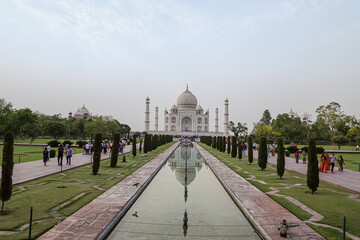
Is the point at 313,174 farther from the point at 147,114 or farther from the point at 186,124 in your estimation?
the point at 186,124

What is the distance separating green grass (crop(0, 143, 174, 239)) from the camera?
4434 mm

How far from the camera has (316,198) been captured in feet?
21.5

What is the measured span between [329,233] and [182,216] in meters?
2.64

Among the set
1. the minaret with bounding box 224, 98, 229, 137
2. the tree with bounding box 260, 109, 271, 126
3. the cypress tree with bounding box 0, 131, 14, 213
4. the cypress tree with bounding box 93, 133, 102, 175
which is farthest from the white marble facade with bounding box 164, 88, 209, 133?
the cypress tree with bounding box 0, 131, 14, 213

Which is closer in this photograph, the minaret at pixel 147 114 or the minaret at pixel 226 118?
the minaret at pixel 226 118

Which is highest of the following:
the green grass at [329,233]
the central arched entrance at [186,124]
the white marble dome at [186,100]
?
the white marble dome at [186,100]

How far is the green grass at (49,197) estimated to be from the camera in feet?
14.5

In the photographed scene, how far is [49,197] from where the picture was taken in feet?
20.2

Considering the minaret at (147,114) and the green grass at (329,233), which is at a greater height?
the minaret at (147,114)

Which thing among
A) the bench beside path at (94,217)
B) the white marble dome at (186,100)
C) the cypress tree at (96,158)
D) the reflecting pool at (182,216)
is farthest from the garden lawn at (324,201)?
the white marble dome at (186,100)

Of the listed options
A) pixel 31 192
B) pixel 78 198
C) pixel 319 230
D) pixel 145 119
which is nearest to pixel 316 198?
pixel 319 230

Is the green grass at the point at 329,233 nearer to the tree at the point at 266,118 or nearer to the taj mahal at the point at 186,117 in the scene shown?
the taj mahal at the point at 186,117

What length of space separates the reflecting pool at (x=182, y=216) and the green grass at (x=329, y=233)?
3.48 feet

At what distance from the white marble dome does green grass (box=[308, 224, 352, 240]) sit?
2427 inches
